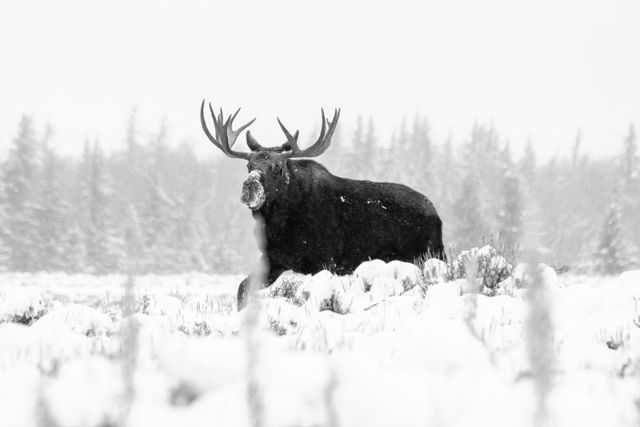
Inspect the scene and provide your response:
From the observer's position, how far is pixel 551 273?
5.35 m

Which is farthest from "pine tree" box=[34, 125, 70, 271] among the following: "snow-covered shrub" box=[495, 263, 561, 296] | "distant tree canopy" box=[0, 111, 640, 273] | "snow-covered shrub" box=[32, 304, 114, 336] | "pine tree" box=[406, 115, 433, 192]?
"snow-covered shrub" box=[495, 263, 561, 296]

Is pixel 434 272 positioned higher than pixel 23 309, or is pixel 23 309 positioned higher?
pixel 434 272

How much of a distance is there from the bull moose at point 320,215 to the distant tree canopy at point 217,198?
96 centimetres

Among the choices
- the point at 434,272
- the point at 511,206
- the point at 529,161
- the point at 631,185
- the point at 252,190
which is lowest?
the point at 434,272

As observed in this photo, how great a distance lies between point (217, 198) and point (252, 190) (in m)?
59.1

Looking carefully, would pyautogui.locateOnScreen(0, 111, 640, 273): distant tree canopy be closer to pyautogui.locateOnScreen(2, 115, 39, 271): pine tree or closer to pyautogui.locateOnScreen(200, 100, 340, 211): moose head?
pyautogui.locateOnScreen(2, 115, 39, 271): pine tree

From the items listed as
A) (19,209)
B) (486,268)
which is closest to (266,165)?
(486,268)

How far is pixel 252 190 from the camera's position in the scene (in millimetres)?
7555

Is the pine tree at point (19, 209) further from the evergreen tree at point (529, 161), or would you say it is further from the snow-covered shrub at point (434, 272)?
the evergreen tree at point (529, 161)

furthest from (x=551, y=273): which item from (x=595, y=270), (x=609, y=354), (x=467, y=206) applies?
(x=467, y=206)

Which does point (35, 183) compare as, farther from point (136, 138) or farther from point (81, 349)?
point (81, 349)

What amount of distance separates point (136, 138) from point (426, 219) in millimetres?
61231

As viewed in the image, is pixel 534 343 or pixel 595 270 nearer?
pixel 534 343

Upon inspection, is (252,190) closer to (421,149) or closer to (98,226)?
(98,226)
